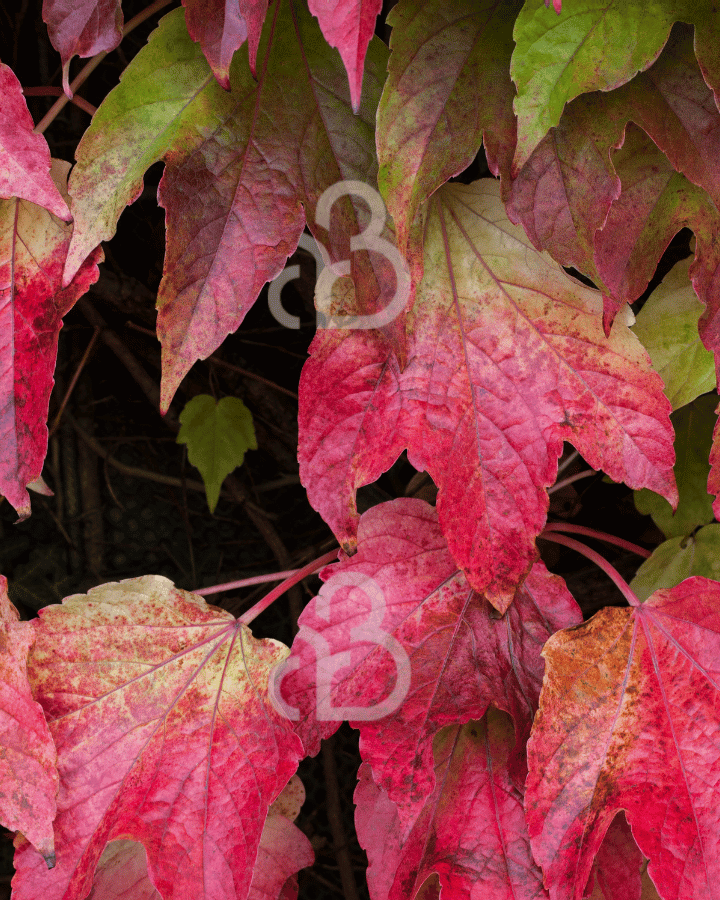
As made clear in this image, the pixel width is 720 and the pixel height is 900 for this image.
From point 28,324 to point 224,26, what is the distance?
8.3 inches

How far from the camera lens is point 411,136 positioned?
0.39 m

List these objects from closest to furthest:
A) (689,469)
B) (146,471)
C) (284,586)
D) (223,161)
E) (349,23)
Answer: (349,23) → (223,161) → (284,586) → (689,469) → (146,471)

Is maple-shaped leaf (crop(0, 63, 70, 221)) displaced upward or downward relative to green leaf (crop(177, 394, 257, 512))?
upward

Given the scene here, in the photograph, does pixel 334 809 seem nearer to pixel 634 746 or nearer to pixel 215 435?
pixel 215 435

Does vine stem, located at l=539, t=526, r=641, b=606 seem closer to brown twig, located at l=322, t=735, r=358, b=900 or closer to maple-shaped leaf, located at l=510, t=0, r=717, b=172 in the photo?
maple-shaped leaf, located at l=510, t=0, r=717, b=172

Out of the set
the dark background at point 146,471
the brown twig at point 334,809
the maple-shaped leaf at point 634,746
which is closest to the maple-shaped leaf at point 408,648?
the maple-shaped leaf at point 634,746

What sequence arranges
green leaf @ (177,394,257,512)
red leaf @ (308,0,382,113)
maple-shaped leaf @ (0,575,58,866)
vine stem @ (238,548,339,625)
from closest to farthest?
1. red leaf @ (308,0,382,113)
2. maple-shaped leaf @ (0,575,58,866)
3. vine stem @ (238,548,339,625)
4. green leaf @ (177,394,257,512)

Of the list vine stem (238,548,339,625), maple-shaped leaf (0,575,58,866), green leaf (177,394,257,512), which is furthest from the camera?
green leaf (177,394,257,512)

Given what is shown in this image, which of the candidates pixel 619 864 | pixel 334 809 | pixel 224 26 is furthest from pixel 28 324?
pixel 334 809

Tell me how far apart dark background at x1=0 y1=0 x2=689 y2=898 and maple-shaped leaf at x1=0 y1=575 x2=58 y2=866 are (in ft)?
1.58

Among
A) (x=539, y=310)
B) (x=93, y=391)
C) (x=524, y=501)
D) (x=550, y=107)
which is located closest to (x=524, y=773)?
(x=524, y=501)

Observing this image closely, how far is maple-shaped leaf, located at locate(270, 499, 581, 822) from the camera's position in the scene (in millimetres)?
465

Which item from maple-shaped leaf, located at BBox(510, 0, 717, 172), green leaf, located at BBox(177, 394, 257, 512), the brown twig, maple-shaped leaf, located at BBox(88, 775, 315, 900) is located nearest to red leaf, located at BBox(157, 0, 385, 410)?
maple-shaped leaf, located at BBox(510, 0, 717, 172)

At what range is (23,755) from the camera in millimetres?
438
